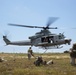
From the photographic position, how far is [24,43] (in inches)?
2149

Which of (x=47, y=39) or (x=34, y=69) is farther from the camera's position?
(x=47, y=39)

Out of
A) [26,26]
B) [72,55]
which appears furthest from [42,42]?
[72,55]

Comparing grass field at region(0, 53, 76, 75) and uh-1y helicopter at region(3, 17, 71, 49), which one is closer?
grass field at region(0, 53, 76, 75)

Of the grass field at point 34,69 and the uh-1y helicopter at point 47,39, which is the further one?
the uh-1y helicopter at point 47,39

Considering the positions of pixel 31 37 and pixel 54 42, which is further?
pixel 31 37

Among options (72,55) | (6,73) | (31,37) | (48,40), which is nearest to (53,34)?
(48,40)

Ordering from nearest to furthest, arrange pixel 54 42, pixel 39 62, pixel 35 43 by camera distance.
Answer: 1. pixel 39 62
2. pixel 54 42
3. pixel 35 43

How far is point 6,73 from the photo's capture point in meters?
17.2

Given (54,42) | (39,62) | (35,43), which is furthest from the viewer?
(35,43)

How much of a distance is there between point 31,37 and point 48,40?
4513 millimetres

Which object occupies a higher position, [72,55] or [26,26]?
[26,26]

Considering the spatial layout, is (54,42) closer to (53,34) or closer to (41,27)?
(53,34)

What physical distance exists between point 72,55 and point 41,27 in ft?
93.9

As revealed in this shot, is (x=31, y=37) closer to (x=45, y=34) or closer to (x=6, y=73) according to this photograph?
(x=45, y=34)
